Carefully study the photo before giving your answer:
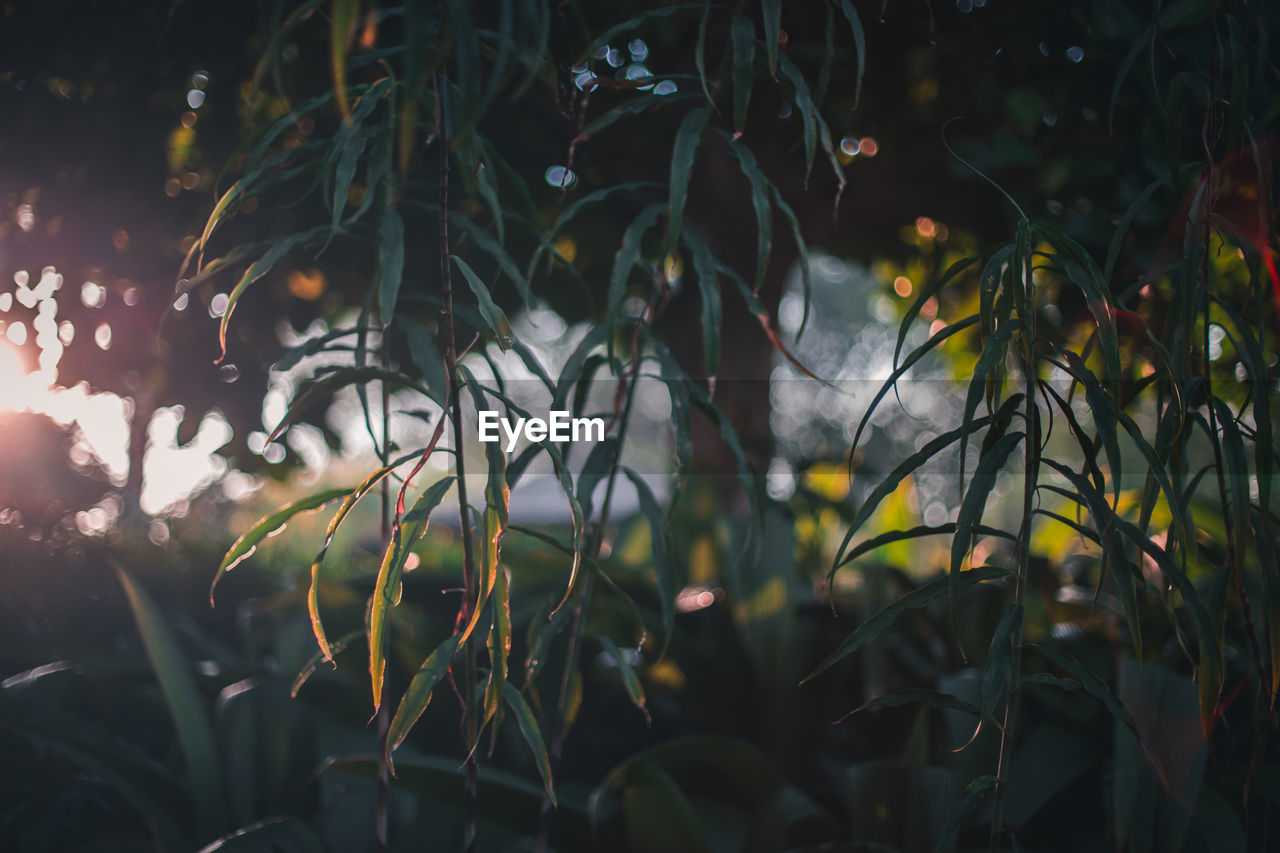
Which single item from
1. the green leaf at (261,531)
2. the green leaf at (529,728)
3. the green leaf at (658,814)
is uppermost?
the green leaf at (261,531)

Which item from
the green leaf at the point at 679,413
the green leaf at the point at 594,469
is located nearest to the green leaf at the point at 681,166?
the green leaf at the point at 679,413

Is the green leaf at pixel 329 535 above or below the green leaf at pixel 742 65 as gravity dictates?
below

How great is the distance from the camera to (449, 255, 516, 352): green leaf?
2.27 feet

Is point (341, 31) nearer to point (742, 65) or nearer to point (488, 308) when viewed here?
point (488, 308)

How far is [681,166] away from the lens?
2.42 feet

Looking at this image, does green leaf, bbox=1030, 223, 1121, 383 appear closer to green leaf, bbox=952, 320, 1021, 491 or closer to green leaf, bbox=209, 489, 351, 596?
green leaf, bbox=952, 320, 1021, 491

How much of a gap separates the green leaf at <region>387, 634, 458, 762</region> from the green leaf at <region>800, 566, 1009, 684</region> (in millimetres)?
344

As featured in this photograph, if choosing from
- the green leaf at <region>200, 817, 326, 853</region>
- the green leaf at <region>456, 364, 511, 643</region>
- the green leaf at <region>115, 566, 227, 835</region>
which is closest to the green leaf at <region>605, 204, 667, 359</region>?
the green leaf at <region>456, 364, 511, 643</region>

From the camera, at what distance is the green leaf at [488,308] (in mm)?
693

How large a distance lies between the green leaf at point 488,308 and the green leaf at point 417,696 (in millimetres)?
296

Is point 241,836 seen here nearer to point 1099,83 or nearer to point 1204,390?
point 1204,390

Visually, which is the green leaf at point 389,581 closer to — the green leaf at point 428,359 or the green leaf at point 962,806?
the green leaf at point 428,359

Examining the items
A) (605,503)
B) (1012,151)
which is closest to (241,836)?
(605,503)

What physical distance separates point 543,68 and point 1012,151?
121 cm
